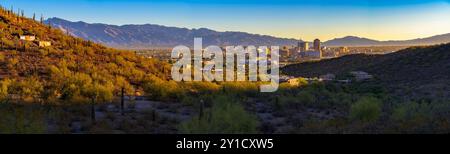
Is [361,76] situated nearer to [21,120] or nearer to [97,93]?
[97,93]

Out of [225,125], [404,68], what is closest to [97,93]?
[225,125]

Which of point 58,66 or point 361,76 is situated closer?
point 58,66

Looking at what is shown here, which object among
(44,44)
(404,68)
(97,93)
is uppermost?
(44,44)

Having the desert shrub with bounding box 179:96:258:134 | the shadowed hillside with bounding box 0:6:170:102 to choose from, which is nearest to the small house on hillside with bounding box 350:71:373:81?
the shadowed hillside with bounding box 0:6:170:102

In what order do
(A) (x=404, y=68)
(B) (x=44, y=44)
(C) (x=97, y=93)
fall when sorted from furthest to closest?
(A) (x=404, y=68) < (B) (x=44, y=44) < (C) (x=97, y=93)

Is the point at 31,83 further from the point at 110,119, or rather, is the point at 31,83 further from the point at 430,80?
the point at 430,80

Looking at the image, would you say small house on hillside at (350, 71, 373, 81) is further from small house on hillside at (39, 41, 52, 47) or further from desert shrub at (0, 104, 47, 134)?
desert shrub at (0, 104, 47, 134)

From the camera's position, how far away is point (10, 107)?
20672 millimetres

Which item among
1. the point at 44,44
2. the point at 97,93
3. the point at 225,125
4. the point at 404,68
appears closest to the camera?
the point at 225,125

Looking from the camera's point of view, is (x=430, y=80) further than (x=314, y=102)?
Yes

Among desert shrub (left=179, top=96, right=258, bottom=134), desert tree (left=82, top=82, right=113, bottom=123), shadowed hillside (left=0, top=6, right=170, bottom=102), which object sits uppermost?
shadowed hillside (left=0, top=6, right=170, bottom=102)

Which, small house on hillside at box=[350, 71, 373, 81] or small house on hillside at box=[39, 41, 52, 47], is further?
small house on hillside at box=[350, 71, 373, 81]
